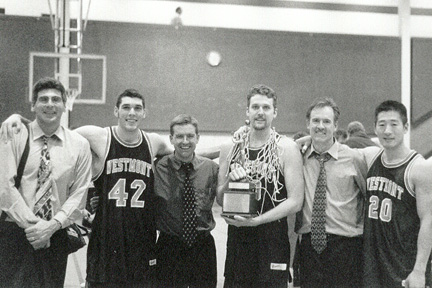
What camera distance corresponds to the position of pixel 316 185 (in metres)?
3.44

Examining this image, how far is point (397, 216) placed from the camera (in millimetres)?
3158

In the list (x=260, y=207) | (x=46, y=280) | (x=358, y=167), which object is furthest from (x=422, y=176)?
(x=46, y=280)

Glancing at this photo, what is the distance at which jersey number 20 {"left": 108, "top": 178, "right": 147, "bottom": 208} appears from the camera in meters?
3.59

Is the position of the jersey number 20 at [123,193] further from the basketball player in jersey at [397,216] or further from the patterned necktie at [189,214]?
the basketball player in jersey at [397,216]

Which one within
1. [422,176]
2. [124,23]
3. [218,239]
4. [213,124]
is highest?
[124,23]

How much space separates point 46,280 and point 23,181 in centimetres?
66

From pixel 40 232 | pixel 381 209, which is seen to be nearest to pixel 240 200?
pixel 381 209

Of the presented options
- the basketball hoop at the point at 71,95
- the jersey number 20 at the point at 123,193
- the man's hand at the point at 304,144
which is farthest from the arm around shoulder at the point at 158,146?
the basketball hoop at the point at 71,95

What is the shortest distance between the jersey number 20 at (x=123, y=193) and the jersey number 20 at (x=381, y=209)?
5.22 feet

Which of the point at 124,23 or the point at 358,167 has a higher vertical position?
the point at 124,23

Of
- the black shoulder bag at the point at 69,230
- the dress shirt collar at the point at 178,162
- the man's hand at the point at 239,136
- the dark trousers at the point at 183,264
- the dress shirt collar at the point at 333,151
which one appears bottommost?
the dark trousers at the point at 183,264

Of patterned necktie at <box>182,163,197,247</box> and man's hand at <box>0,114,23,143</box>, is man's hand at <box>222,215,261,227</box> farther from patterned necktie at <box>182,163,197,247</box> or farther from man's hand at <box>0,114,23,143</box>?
man's hand at <box>0,114,23,143</box>

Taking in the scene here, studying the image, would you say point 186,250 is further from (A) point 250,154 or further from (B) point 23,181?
(B) point 23,181

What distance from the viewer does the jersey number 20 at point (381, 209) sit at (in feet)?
10.5
